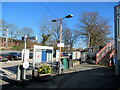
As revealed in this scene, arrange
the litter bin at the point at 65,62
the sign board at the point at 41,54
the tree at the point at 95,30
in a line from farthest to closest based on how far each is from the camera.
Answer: the tree at the point at 95,30
the litter bin at the point at 65,62
the sign board at the point at 41,54

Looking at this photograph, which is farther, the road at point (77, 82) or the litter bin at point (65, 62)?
the litter bin at point (65, 62)

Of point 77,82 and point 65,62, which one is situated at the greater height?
point 65,62

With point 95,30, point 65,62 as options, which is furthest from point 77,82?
point 95,30

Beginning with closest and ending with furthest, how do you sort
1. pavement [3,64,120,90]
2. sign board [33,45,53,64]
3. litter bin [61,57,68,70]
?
pavement [3,64,120,90] → sign board [33,45,53,64] → litter bin [61,57,68,70]

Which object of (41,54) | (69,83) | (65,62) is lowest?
(69,83)

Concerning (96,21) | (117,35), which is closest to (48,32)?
(96,21)

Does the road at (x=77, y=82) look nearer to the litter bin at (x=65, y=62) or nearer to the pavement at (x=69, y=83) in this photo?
the pavement at (x=69, y=83)

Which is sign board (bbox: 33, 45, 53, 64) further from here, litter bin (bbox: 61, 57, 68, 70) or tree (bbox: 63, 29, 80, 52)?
tree (bbox: 63, 29, 80, 52)

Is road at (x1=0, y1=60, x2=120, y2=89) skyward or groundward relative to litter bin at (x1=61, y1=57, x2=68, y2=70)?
groundward

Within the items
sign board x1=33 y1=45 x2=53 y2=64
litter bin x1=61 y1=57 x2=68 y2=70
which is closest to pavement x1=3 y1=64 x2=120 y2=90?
sign board x1=33 y1=45 x2=53 y2=64

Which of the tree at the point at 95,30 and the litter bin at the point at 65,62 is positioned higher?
the tree at the point at 95,30

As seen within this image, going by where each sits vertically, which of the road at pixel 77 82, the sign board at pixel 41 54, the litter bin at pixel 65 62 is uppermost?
the sign board at pixel 41 54

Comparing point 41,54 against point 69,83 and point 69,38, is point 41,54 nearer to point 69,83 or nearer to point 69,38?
point 69,83

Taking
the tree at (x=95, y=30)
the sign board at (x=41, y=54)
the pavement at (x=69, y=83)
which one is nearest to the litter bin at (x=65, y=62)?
the sign board at (x=41, y=54)
